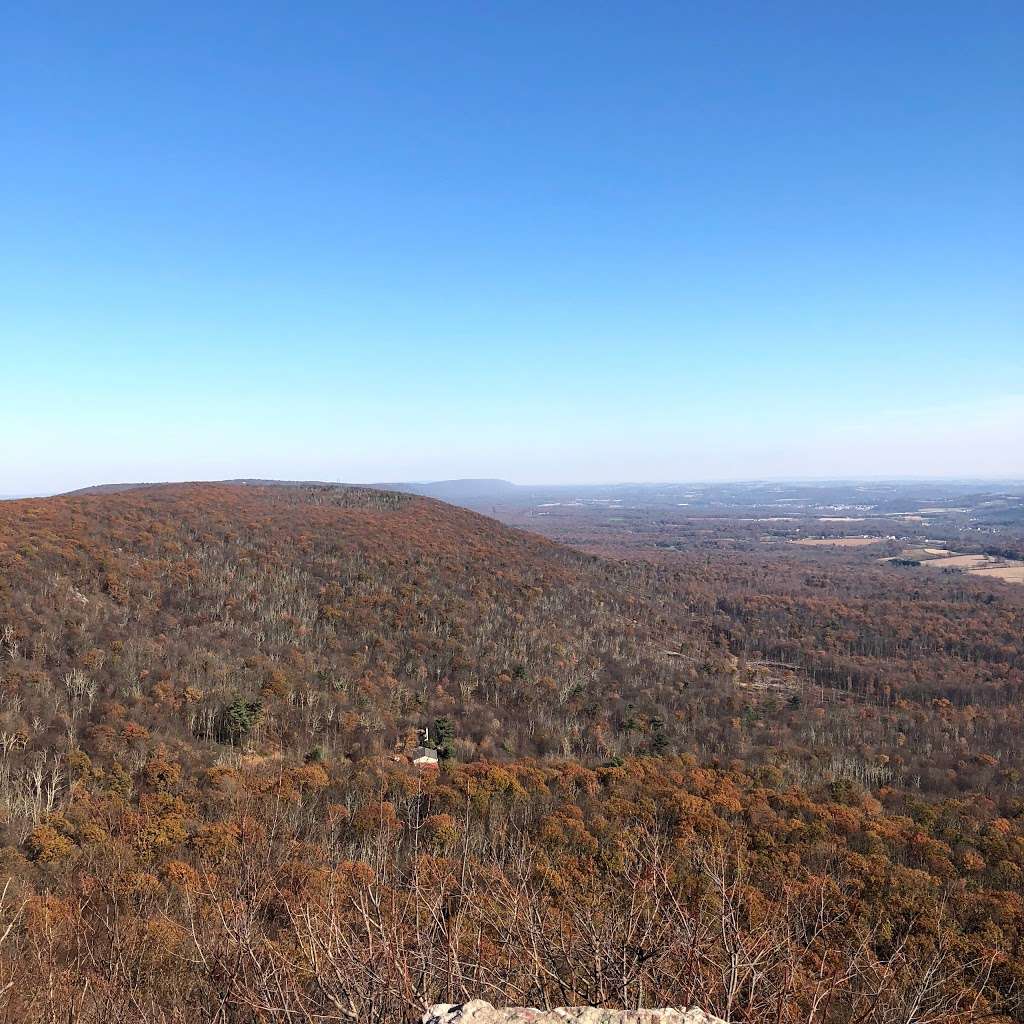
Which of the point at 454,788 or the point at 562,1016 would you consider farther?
the point at 454,788

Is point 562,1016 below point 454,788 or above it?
above

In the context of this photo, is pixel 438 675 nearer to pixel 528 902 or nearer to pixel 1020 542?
pixel 528 902

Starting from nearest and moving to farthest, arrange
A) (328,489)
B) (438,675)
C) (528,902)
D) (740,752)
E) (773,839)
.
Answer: (528,902)
(773,839)
(740,752)
(438,675)
(328,489)

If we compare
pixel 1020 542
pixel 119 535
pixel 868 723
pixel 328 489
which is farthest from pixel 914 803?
pixel 1020 542

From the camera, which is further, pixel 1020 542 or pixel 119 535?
pixel 1020 542
